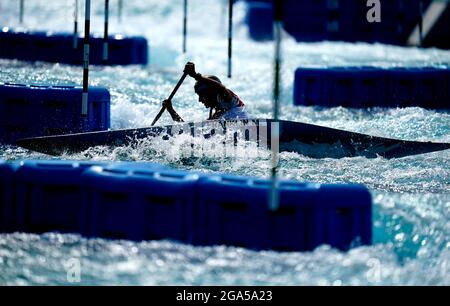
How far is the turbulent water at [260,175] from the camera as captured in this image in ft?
18.6

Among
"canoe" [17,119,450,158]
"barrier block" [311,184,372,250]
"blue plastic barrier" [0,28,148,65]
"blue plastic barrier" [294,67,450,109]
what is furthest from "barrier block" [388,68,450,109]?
"barrier block" [311,184,372,250]

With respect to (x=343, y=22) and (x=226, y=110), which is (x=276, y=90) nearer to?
(x=226, y=110)

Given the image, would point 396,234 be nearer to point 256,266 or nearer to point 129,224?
point 256,266

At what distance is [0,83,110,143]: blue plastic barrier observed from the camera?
394 inches

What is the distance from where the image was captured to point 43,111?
10.0 meters

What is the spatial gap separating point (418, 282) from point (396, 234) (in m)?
0.97

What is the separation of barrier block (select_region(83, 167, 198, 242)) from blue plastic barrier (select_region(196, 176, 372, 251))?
14 cm

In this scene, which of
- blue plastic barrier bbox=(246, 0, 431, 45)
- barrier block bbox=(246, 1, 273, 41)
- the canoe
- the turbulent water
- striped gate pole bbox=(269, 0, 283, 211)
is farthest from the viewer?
barrier block bbox=(246, 1, 273, 41)

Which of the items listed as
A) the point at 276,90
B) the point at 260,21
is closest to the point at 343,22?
the point at 260,21

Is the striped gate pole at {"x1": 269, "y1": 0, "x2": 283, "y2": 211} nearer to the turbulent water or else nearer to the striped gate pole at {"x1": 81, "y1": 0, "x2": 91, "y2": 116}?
the turbulent water

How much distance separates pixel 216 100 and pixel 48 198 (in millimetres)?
3555
